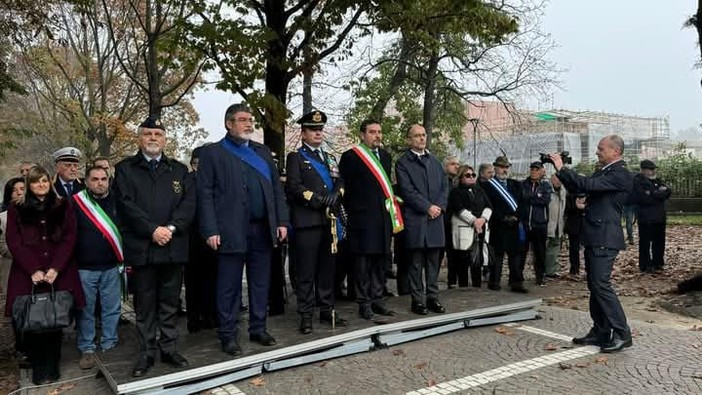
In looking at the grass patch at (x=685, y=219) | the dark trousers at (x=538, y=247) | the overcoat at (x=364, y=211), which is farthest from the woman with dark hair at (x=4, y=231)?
the grass patch at (x=685, y=219)

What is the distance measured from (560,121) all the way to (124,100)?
28.0 meters

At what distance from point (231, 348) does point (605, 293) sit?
130 inches

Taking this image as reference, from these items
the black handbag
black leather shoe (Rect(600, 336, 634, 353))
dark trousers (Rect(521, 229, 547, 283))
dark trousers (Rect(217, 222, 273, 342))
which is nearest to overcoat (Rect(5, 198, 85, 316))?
the black handbag

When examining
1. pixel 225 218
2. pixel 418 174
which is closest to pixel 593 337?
pixel 418 174

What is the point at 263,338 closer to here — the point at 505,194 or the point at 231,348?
the point at 231,348

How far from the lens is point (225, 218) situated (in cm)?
472

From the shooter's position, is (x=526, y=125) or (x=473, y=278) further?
(x=526, y=125)

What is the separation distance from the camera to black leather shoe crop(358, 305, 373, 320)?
5659 millimetres

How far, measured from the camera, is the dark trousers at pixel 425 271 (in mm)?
5926

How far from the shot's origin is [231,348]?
4.71m

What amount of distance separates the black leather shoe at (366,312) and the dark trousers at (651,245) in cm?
A: 610

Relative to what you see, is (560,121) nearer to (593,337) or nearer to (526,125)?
(526,125)

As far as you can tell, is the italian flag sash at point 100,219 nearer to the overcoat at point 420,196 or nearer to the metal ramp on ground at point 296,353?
the metal ramp on ground at point 296,353

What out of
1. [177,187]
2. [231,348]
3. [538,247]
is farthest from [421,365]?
[538,247]
